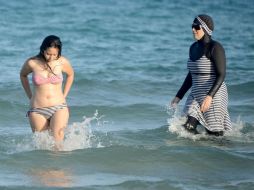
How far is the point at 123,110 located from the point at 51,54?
4212 mm

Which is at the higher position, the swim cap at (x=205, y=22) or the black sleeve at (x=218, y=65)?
the swim cap at (x=205, y=22)

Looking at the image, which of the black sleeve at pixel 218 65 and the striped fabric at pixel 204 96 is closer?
the black sleeve at pixel 218 65

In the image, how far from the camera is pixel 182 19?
91.1 feet

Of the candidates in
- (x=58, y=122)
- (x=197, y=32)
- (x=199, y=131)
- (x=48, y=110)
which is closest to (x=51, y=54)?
(x=48, y=110)

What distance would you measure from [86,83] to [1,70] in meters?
2.25

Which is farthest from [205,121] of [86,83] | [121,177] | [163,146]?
[86,83]

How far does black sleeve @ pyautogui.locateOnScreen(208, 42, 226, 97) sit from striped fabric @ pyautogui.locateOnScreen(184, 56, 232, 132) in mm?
131

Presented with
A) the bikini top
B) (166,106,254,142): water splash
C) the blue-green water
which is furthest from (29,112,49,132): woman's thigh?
(166,106,254,142): water splash

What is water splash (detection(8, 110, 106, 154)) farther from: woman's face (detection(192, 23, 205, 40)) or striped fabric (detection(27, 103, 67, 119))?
woman's face (detection(192, 23, 205, 40))

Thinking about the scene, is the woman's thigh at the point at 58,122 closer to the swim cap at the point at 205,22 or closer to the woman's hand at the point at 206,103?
the woman's hand at the point at 206,103

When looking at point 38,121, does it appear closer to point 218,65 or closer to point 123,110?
point 218,65

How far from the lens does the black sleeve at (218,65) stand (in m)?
9.09

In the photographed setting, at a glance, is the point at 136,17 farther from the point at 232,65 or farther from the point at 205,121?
the point at 205,121

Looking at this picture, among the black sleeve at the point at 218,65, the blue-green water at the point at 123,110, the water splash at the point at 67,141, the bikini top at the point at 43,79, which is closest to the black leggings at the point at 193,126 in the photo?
the blue-green water at the point at 123,110
